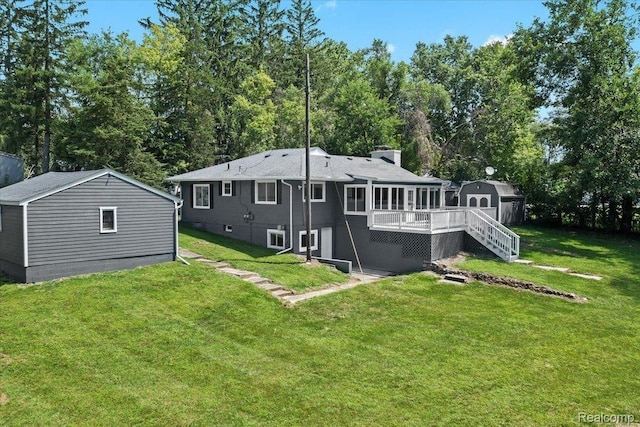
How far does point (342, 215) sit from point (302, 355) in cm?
1167

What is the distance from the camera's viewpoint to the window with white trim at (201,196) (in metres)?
22.3

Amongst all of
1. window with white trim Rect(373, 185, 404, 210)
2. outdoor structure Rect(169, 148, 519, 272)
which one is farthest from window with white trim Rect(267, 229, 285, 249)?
window with white trim Rect(373, 185, 404, 210)

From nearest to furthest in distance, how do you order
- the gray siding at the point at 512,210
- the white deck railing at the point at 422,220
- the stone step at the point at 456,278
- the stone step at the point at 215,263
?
the stone step at the point at 456,278 < the stone step at the point at 215,263 < the white deck railing at the point at 422,220 < the gray siding at the point at 512,210

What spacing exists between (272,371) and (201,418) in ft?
5.99

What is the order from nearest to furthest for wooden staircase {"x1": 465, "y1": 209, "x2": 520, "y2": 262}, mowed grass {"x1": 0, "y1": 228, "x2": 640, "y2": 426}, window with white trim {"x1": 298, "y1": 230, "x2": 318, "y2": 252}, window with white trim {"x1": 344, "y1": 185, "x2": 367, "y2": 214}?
mowed grass {"x1": 0, "y1": 228, "x2": 640, "y2": 426}
wooden staircase {"x1": 465, "y1": 209, "x2": 520, "y2": 262}
window with white trim {"x1": 298, "y1": 230, "x2": 318, "y2": 252}
window with white trim {"x1": 344, "y1": 185, "x2": 367, "y2": 214}

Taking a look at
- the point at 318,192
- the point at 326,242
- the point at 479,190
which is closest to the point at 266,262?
the point at 326,242

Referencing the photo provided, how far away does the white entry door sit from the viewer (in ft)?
65.2

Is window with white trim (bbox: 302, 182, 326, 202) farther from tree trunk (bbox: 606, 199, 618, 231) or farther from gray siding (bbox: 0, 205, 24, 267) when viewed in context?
tree trunk (bbox: 606, 199, 618, 231)

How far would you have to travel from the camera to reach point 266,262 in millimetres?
16672

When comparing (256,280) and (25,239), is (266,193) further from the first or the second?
(25,239)

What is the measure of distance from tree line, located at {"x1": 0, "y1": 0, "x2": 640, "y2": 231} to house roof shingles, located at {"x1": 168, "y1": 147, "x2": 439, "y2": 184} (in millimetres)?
9795

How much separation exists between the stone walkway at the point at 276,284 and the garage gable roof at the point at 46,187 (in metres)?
2.64

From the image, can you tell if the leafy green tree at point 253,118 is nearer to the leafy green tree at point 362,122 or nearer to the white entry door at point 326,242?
the leafy green tree at point 362,122

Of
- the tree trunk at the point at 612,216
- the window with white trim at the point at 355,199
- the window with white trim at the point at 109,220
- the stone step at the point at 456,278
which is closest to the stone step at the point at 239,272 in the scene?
the window with white trim at the point at 109,220
